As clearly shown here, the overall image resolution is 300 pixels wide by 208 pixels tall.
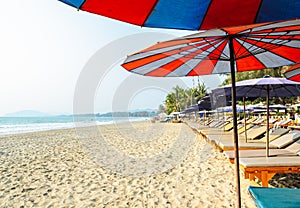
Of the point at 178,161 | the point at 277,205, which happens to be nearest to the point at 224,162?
the point at 178,161

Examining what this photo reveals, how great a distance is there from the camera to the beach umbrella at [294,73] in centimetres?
328

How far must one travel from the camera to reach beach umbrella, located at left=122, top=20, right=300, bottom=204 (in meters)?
2.06

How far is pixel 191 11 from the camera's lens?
1623 millimetres

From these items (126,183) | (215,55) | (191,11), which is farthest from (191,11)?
(126,183)

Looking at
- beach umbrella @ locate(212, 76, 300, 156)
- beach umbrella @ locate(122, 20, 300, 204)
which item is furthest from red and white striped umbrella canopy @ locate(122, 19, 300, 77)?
beach umbrella @ locate(212, 76, 300, 156)

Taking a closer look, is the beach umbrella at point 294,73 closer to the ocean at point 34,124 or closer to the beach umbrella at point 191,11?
the beach umbrella at point 191,11

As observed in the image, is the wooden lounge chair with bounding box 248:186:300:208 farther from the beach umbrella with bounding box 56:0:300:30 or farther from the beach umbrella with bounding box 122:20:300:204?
the beach umbrella with bounding box 56:0:300:30

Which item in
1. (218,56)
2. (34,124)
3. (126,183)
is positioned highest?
(218,56)

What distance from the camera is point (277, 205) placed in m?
1.76

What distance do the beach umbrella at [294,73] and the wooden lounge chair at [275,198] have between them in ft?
6.52

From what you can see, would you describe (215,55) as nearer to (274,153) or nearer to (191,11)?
(191,11)

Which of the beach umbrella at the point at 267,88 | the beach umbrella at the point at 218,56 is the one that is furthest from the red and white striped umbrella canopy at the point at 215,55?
the beach umbrella at the point at 267,88

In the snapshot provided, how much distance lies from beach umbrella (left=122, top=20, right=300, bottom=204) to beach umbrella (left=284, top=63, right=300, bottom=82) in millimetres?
363

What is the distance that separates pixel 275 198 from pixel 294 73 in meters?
2.28
